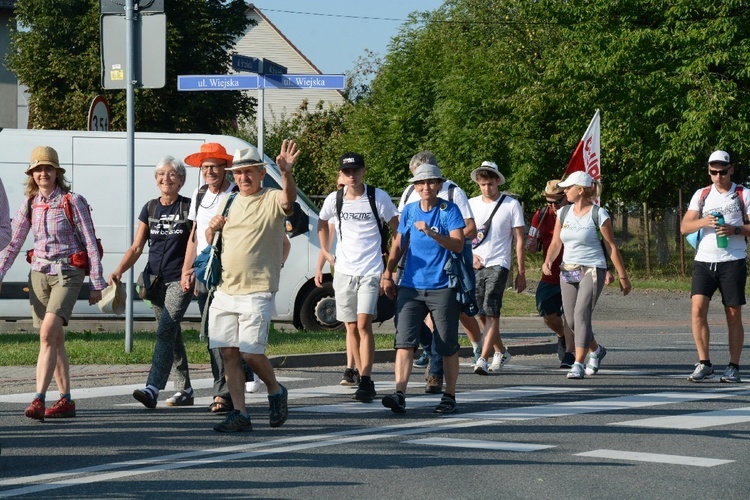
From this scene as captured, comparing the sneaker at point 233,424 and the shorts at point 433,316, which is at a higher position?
the shorts at point 433,316

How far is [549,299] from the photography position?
42.9ft

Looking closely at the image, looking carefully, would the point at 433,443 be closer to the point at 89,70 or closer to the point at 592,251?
the point at 592,251

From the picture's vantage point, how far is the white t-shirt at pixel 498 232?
12.3 m

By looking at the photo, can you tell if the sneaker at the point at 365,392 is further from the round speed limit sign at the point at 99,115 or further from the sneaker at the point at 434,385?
the round speed limit sign at the point at 99,115

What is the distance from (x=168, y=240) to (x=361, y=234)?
1590 millimetres

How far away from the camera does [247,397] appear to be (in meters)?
10.7

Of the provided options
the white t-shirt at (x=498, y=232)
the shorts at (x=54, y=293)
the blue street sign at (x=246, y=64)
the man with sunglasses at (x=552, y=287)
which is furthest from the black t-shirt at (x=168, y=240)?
the blue street sign at (x=246, y=64)

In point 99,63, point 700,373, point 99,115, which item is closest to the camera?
point 700,373

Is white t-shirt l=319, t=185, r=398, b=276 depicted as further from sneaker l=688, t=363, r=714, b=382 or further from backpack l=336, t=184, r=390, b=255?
sneaker l=688, t=363, r=714, b=382

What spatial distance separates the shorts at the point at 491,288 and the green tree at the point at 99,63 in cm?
2872

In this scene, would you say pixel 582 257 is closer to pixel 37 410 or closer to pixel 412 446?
pixel 412 446

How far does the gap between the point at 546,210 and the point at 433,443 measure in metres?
5.64

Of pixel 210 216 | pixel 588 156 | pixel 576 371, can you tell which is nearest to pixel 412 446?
pixel 210 216

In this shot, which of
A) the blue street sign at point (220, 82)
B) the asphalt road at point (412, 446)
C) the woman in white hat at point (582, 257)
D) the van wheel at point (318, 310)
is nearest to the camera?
the asphalt road at point (412, 446)
